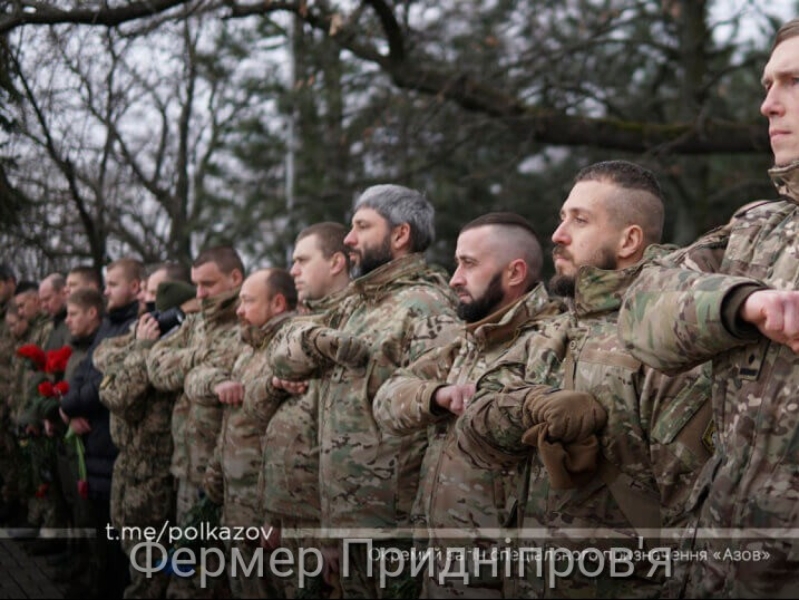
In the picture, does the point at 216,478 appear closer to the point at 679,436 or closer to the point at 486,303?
the point at 486,303

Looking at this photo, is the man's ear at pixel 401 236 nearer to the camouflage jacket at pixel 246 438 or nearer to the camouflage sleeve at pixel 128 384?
the camouflage jacket at pixel 246 438

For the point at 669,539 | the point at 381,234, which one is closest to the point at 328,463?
the point at 381,234

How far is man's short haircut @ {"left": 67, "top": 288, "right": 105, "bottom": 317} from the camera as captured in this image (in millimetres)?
8781

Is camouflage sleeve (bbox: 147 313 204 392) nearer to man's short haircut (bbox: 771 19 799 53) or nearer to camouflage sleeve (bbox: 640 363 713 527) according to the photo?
camouflage sleeve (bbox: 640 363 713 527)

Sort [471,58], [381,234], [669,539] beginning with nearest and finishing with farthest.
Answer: [669,539]
[381,234]
[471,58]

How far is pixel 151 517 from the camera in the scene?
773cm

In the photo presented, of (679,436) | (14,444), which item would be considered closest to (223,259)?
(14,444)

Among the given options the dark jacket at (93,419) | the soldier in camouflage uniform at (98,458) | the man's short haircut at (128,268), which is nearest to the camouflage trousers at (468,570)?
the soldier in camouflage uniform at (98,458)

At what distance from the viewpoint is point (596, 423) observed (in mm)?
3533

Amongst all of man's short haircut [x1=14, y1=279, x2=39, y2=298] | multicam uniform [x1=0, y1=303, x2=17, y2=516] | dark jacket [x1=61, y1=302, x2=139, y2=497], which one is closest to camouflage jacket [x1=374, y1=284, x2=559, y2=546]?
dark jacket [x1=61, y1=302, x2=139, y2=497]

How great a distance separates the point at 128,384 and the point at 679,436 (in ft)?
16.4

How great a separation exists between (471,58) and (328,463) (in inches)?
368

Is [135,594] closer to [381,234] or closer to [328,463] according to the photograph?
[328,463]

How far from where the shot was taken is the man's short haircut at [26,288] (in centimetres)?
1186
